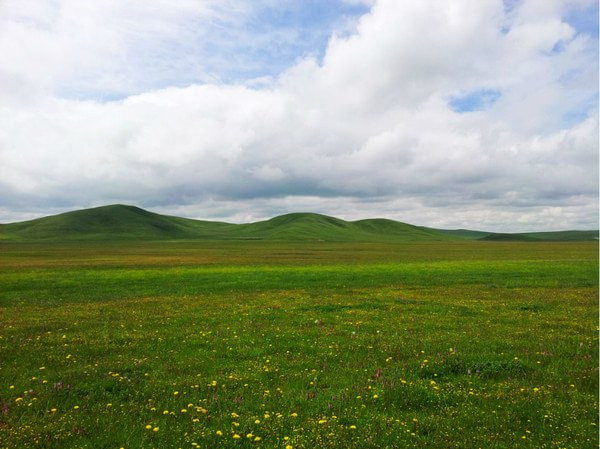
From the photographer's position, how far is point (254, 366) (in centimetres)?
1277

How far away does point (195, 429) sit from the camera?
8398 millimetres

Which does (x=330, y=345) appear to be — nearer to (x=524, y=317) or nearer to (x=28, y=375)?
(x=28, y=375)

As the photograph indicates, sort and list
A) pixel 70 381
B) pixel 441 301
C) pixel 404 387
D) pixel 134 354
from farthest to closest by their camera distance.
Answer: pixel 441 301
pixel 134 354
pixel 70 381
pixel 404 387

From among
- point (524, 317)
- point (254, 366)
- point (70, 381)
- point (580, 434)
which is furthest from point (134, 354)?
point (524, 317)

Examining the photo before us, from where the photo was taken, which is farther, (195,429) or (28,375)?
(28,375)

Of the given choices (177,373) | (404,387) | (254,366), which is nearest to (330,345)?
(254,366)

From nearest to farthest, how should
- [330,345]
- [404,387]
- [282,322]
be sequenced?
1. [404,387]
2. [330,345]
3. [282,322]

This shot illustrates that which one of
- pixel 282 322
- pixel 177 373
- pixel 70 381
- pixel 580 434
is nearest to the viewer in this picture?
pixel 580 434

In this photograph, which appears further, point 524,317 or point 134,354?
point 524,317

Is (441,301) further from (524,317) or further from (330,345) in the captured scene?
(330,345)

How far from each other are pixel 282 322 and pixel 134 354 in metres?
7.88

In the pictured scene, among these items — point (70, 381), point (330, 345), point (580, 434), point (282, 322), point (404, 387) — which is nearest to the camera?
Answer: point (580, 434)

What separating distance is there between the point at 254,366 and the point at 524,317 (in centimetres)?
1603

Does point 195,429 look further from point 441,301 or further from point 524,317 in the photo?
point 441,301
